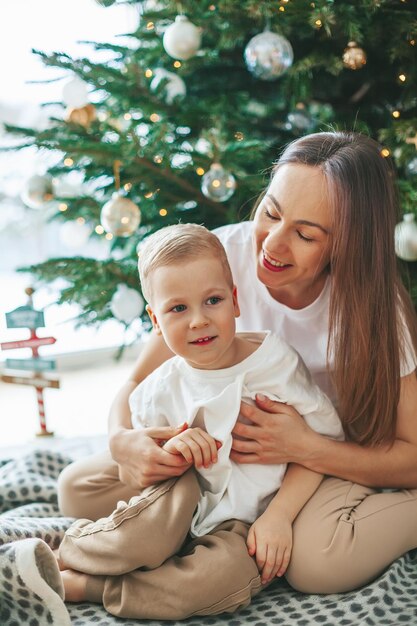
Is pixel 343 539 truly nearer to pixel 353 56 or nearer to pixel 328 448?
pixel 328 448

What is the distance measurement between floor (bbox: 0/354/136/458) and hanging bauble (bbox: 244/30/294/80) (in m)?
1.24

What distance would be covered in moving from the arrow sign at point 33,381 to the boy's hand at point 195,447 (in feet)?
3.84

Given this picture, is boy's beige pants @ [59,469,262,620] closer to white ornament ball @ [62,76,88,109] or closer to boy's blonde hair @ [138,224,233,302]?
boy's blonde hair @ [138,224,233,302]

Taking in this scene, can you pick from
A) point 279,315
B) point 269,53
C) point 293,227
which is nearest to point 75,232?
point 269,53

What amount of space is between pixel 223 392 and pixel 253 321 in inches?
12.2

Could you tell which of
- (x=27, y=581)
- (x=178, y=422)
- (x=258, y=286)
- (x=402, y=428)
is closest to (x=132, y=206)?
(x=258, y=286)

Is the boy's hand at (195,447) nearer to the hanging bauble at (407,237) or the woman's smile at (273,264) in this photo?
the woman's smile at (273,264)

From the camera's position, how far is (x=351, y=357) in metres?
1.27

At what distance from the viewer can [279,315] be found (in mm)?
1450

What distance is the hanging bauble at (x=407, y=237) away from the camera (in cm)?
163

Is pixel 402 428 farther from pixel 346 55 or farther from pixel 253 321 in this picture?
pixel 346 55

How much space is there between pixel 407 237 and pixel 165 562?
37.4 inches

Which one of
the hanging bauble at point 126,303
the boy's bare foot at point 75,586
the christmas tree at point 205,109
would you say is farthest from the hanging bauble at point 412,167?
the boy's bare foot at point 75,586

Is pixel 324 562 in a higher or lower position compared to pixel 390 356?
lower
